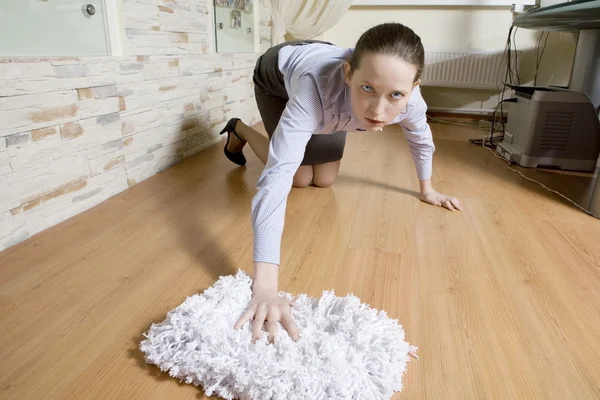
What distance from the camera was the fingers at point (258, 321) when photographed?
67cm

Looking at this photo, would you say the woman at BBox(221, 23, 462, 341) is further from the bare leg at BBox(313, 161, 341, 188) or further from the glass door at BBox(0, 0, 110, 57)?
the glass door at BBox(0, 0, 110, 57)

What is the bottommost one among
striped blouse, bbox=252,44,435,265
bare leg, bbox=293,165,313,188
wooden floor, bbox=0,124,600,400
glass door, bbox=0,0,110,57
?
wooden floor, bbox=0,124,600,400

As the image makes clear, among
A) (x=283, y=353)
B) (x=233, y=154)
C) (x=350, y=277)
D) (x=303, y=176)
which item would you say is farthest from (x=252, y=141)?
(x=283, y=353)

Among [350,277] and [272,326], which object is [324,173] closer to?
[350,277]

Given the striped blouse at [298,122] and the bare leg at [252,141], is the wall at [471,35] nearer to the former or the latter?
the bare leg at [252,141]

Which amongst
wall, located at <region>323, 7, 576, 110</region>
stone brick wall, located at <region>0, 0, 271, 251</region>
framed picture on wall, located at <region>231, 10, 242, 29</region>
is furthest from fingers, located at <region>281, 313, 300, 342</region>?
wall, located at <region>323, 7, 576, 110</region>

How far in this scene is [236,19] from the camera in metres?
2.17

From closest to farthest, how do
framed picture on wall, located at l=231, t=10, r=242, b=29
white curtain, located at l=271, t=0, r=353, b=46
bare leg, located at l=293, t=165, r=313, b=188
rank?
bare leg, located at l=293, t=165, r=313, b=188
framed picture on wall, located at l=231, t=10, r=242, b=29
white curtain, located at l=271, t=0, r=353, b=46

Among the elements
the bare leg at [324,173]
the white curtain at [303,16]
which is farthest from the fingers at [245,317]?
the white curtain at [303,16]

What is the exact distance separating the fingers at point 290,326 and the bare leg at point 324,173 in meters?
0.82

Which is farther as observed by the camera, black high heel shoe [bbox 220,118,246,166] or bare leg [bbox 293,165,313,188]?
black high heel shoe [bbox 220,118,246,166]

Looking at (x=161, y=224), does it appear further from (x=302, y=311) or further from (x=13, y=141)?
(x=302, y=311)

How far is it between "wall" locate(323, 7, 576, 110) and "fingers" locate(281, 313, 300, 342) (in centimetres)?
272

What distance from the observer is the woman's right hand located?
68 cm
